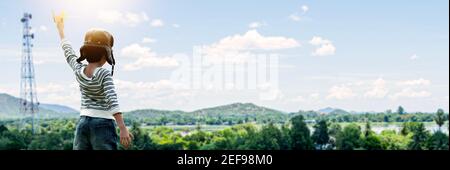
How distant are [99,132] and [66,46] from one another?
342 millimetres

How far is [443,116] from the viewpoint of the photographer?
28.8 meters

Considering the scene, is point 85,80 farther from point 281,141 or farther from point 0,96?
point 281,141

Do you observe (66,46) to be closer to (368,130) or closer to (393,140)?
(368,130)

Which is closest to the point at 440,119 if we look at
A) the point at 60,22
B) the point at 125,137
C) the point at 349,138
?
the point at 349,138

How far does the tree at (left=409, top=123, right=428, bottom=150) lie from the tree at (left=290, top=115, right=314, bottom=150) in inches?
192

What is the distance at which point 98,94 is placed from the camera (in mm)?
1808

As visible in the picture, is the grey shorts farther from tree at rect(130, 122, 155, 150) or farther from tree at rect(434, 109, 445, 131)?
tree at rect(434, 109, 445, 131)

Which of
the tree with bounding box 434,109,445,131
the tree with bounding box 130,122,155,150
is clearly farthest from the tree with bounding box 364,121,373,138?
the tree with bounding box 130,122,155,150

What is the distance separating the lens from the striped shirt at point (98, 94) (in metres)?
1.76

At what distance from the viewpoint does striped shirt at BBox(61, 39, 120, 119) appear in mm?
1765
